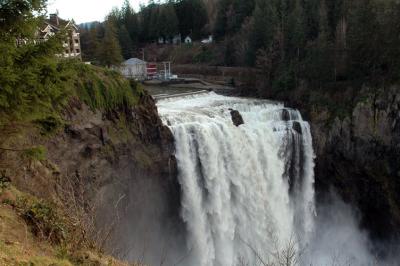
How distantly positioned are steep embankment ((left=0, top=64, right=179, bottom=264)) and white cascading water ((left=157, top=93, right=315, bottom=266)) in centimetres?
152

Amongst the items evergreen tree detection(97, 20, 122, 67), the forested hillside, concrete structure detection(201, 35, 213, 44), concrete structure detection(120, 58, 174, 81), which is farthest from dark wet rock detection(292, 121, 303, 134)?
concrete structure detection(201, 35, 213, 44)

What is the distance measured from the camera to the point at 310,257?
33.5 metres

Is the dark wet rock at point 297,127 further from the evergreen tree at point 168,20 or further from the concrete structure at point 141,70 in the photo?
the evergreen tree at point 168,20

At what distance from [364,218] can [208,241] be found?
1431cm

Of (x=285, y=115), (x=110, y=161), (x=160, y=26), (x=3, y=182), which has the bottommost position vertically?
(x=110, y=161)

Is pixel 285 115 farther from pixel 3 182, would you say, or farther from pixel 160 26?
pixel 160 26

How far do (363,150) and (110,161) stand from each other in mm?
20490

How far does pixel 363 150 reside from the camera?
1326 inches

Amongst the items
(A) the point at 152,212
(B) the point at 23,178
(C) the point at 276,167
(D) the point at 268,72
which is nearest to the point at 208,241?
(A) the point at 152,212

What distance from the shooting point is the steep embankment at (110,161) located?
19.3 m

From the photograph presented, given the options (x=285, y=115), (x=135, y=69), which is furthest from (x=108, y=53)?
(x=285, y=115)

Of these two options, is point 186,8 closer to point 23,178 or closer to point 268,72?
point 268,72

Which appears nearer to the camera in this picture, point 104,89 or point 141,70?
point 104,89

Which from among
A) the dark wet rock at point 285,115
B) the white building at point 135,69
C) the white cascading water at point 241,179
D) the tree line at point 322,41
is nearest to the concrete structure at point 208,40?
the tree line at point 322,41
